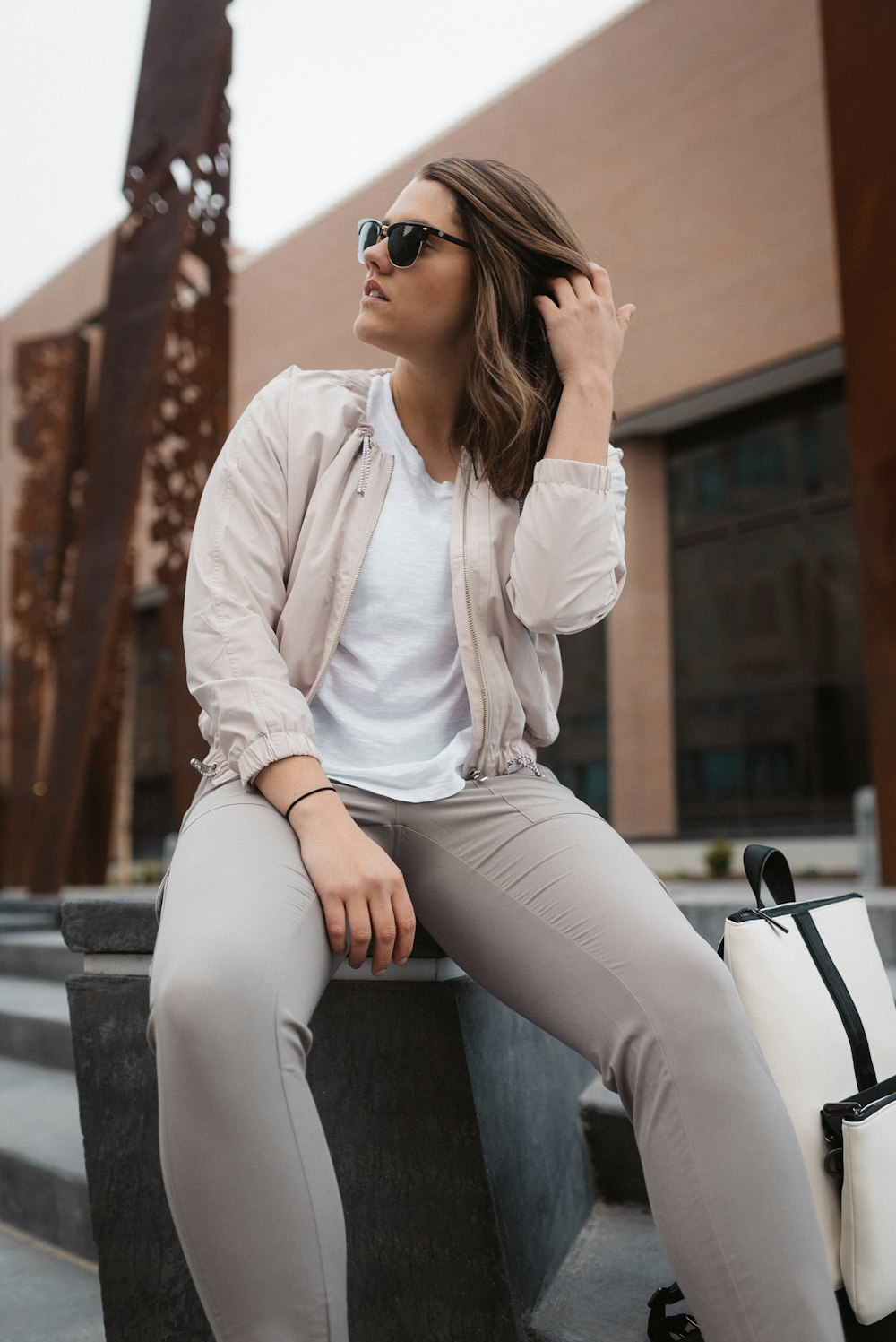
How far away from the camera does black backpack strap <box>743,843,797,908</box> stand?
1504mm

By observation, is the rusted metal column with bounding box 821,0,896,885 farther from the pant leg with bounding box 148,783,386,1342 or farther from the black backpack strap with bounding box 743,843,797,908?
the pant leg with bounding box 148,783,386,1342

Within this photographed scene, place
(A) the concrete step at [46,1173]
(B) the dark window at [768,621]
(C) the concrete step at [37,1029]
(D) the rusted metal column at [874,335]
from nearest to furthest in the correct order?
(A) the concrete step at [46,1173], (C) the concrete step at [37,1029], (D) the rusted metal column at [874,335], (B) the dark window at [768,621]

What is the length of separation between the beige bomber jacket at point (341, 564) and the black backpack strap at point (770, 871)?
0.37 meters

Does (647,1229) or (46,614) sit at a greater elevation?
(46,614)

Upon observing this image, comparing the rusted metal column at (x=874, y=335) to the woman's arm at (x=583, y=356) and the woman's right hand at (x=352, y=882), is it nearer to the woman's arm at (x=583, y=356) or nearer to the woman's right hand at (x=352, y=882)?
the woman's arm at (x=583, y=356)

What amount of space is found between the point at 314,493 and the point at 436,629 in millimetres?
294

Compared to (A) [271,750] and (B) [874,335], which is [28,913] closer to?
(A) [271,750]

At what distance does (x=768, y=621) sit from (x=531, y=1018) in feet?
53.0

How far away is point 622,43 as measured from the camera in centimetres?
1641

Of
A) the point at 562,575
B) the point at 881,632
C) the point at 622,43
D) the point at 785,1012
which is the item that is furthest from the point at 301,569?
the point at 622,43

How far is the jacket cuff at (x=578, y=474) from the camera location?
1.57 metres

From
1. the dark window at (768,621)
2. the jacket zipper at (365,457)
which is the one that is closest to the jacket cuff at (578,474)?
the jacket zipper at (365,457)

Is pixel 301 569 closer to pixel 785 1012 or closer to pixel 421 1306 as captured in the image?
pixel 785 1012

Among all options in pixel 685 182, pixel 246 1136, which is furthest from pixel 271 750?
pixel 685 182
